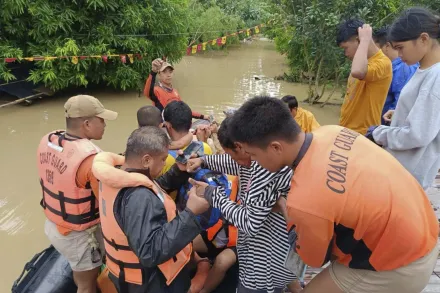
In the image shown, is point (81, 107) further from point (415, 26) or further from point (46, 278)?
point (415, 26)

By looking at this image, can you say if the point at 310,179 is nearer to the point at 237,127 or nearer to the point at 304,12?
the point at 237,127

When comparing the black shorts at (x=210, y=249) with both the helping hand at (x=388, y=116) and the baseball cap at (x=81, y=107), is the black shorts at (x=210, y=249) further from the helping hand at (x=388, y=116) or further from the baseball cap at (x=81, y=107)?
the helping hand at (x=388, y=116)

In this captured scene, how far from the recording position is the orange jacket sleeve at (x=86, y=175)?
2281 millimetres

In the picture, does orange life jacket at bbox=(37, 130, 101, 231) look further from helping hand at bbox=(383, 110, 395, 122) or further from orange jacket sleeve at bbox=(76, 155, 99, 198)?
helping hand at bbox=(383, 110, 395, 122)

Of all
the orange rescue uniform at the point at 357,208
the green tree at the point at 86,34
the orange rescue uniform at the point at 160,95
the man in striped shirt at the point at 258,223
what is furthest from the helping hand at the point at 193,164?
the green tree at the point at 86,34

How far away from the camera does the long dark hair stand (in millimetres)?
2105

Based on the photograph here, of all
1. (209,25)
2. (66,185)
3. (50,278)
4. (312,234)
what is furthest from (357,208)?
(209,25)

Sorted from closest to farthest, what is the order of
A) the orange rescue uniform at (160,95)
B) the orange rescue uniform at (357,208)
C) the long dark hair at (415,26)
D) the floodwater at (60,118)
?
the orange rescue uniform at (357,208) → the long dark hair at (415,26) → the floodwater at (60,118) → the orange rescue uniform at (160,95)

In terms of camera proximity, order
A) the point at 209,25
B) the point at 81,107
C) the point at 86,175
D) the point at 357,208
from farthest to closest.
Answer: the point at 209,25 → the point at 81,107 → the point at 86,175 → the point at 357,208

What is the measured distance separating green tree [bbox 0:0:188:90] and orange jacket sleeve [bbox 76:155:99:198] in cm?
668

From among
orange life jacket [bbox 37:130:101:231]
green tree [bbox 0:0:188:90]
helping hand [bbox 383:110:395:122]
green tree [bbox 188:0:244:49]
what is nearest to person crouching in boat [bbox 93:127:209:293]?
orange life jacket [bbox 37:130:101:231]

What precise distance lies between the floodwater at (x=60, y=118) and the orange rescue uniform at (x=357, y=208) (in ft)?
11.3

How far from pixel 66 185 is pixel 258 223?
1236 mm

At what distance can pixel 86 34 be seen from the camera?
28.8 ft
